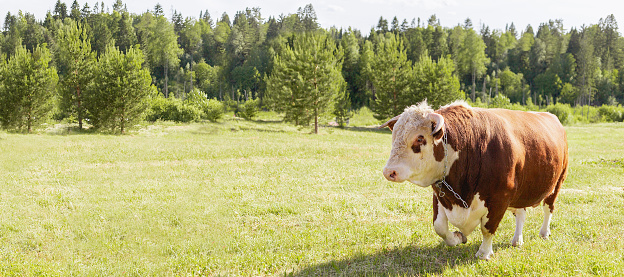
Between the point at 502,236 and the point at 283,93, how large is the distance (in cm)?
4062

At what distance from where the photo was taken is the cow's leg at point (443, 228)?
20.7 feet

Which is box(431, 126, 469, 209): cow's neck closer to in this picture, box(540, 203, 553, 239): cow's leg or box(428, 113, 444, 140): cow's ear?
box(428, 113, 444, 140): cow's ear

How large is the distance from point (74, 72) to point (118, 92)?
5822 millimetres

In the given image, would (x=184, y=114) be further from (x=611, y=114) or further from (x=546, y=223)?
(x=611, y=114)

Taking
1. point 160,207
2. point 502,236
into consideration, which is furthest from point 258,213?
point 502,236

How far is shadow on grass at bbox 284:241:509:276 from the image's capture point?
642cm

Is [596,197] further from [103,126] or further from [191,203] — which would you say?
[103,126]

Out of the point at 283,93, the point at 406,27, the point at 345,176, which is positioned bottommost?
the point at 345,176

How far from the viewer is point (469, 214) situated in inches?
235

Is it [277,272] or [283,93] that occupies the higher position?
[283,93]

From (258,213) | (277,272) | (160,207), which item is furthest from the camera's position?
(160,207)

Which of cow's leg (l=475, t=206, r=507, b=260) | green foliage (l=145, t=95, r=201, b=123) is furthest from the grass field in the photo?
green foliage (l=145, t=95, r=201, b=123)

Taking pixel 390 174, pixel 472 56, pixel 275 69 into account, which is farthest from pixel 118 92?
pixel 472 56

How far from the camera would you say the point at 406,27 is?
12425cm
